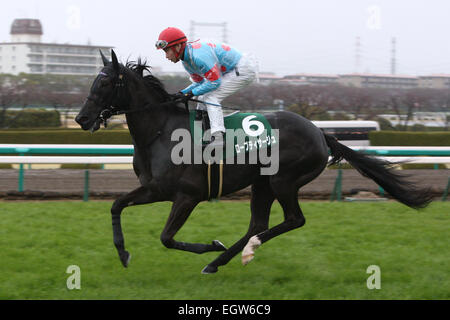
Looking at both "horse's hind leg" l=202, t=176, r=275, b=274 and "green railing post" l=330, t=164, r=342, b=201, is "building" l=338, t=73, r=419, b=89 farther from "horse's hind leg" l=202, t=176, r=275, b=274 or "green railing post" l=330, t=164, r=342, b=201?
"horse's hind leg" l=202, t=176, r=275, b=274

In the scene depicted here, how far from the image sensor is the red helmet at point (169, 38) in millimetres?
3678

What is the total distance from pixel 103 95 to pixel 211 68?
698 mm

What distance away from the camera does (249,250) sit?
12.3 ft

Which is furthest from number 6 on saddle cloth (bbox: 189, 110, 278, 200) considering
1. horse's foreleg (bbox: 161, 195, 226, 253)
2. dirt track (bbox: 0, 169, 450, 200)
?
dirt track (bbox: 0, 169, 450, 200)

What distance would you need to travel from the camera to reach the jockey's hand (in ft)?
12.7

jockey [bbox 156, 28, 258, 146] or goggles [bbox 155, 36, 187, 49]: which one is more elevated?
goggles [bbox 155, 36, 187, 49]

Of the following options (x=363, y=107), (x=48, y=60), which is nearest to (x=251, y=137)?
(x=363, y=107)

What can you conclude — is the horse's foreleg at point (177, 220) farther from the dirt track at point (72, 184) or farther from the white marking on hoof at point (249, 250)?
the dirt track at point (72, 184)

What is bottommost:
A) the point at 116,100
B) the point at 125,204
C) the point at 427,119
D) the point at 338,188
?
the point at 427,119

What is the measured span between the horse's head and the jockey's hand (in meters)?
0.36
